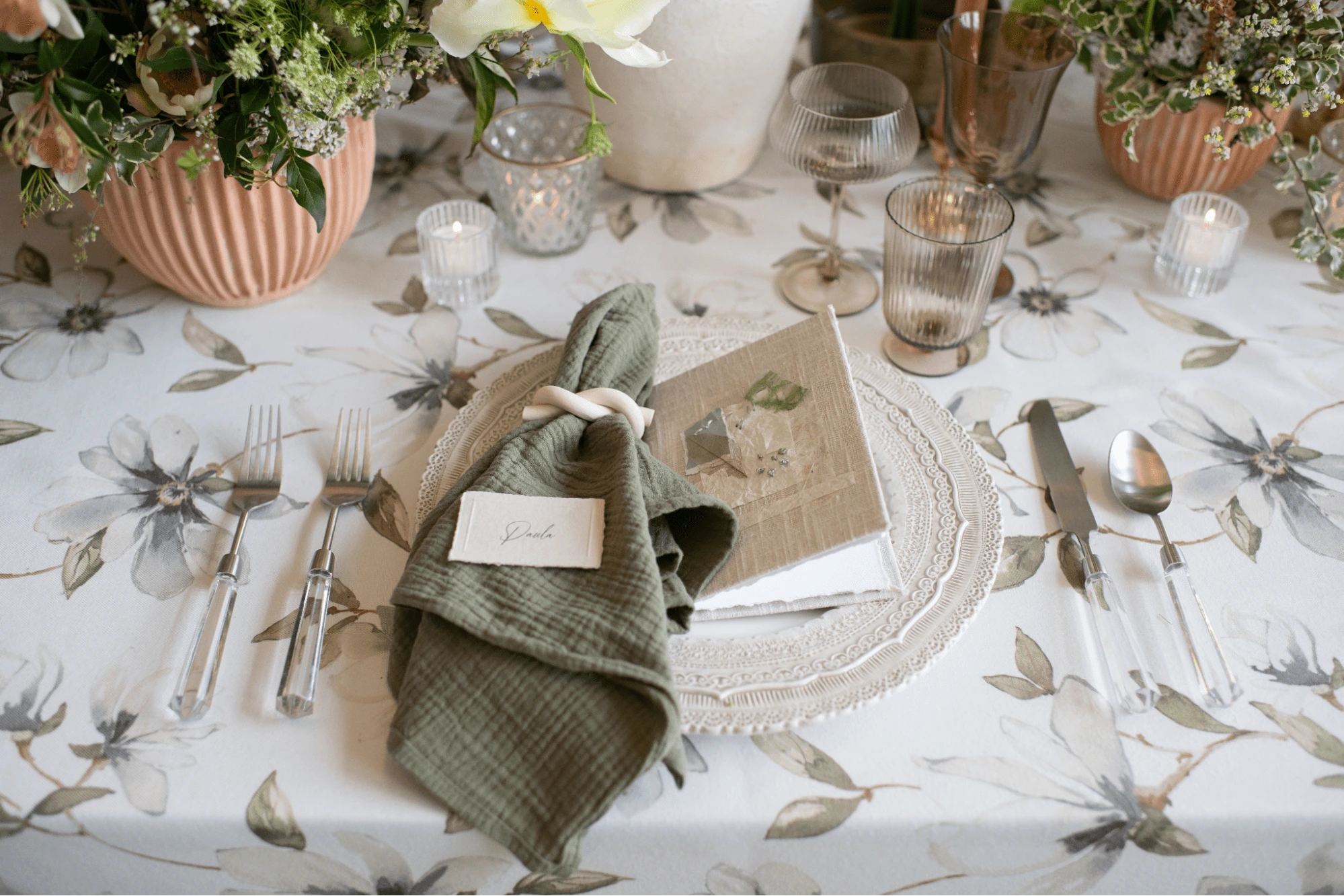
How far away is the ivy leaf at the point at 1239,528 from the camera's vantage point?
77 centimetres

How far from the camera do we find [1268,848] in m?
0.62

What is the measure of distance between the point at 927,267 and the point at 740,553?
13.5 inches

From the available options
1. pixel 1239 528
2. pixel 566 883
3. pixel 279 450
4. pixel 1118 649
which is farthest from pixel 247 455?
pixel 1239 528

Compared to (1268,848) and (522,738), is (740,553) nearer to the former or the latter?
(522,738)

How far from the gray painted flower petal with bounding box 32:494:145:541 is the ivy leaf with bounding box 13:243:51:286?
14.0 inches

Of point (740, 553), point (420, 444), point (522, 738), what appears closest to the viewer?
point (522, 738)

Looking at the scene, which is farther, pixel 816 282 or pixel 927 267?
pixel 816 282

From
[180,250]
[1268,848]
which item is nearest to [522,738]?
[1268,848]

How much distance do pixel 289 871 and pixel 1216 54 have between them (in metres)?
1.10

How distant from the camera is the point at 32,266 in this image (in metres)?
1.02

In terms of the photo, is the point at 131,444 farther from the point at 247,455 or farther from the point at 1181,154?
the point at 1181,154

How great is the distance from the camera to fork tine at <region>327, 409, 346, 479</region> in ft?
2.64

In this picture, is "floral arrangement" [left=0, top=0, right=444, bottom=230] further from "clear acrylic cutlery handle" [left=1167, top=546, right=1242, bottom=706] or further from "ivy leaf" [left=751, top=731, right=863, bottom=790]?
"clear acrylic cutlery handle" [left=1167, top=546, right=1242, bottom=706]

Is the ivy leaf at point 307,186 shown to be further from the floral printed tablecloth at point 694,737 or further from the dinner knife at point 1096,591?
the dinner knife at point 1096,591
